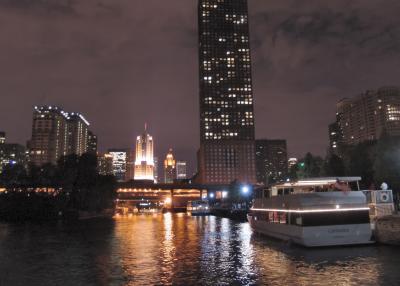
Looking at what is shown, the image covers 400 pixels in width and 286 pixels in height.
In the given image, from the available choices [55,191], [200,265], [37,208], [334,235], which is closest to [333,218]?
[334,235]

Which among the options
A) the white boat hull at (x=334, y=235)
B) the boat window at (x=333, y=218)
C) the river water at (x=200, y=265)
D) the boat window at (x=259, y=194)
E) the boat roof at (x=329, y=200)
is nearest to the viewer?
the river water at (x=200, y=265)

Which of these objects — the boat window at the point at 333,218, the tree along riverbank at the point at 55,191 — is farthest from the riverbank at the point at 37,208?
the boat window at the point at 333,218

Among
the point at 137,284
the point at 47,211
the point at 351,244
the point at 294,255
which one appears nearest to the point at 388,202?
the point at 351,244

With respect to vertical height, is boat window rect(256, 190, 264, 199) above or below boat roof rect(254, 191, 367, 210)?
above

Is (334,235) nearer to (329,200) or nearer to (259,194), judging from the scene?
(329,200)

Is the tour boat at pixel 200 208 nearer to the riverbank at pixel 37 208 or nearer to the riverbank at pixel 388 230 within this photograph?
the riverbank at pixel 37 208

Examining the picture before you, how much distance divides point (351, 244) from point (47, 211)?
96057 mm

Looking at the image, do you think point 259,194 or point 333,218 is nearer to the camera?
point 333,218

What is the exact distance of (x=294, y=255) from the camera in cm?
3023

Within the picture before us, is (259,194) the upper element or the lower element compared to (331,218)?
upper

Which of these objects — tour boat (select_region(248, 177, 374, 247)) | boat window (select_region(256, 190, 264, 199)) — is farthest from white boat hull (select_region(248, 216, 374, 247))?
boat window (select_region(256, 190, 264, 199))

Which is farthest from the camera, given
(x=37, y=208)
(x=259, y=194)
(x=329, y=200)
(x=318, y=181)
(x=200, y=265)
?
(x=37, y=208)

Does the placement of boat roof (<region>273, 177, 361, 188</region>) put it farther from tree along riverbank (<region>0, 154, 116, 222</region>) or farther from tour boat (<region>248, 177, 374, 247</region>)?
tree along riverbank (<region>0, 154, 116, 222</region>)

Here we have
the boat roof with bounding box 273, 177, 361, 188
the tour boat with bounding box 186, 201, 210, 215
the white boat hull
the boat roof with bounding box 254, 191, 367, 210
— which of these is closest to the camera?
the boat roof with bounding box 254, 191, 367, 210
